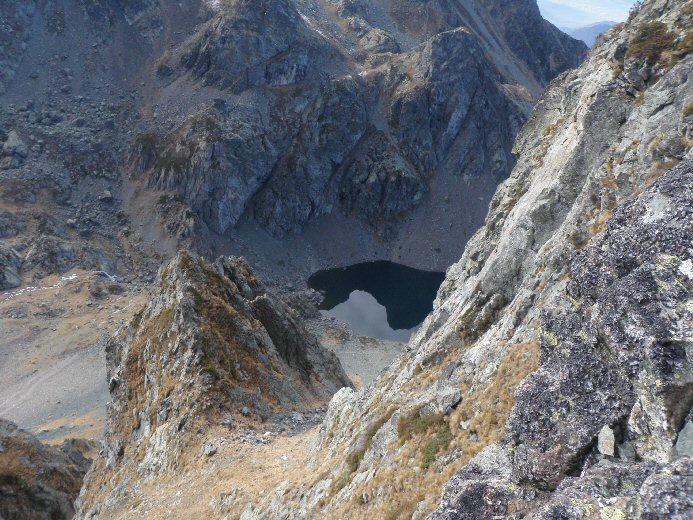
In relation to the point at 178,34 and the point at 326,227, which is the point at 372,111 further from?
the point at 178,34

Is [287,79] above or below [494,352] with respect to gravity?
above

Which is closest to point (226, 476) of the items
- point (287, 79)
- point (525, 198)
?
point (525, 198)

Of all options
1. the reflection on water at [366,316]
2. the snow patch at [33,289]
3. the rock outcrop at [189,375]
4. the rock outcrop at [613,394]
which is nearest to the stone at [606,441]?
the rock outcrop at [613,394]

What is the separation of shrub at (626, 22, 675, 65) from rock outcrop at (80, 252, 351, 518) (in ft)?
99.4

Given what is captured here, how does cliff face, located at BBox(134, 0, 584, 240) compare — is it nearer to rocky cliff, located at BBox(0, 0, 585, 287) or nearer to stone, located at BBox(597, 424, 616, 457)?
rocky cliff, located at BBox(0, 0, 585, 287)

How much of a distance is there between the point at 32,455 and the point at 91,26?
426ft

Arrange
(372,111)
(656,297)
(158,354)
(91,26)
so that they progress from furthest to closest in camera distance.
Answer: (372,111), (91,26), (158,354), (656,297)

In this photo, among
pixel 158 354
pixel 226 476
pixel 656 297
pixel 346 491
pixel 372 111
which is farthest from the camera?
pixel 372 111

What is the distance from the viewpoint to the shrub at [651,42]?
21.4m

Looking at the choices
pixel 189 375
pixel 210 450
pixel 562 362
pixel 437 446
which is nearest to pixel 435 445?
pixel 437 446

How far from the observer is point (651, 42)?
2219 centimetres

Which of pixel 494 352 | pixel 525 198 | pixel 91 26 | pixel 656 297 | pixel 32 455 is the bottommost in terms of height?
pixel 32 455

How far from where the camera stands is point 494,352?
1766cm

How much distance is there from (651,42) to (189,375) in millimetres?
32918
